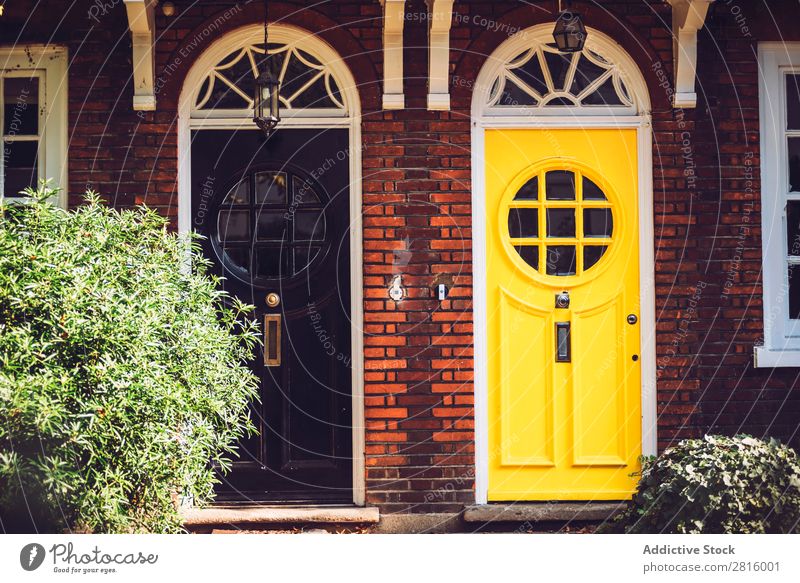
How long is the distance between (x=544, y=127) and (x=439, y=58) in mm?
900

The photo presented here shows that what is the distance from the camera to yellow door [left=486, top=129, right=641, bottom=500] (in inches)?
256

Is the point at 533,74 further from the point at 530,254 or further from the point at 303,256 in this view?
the point at 303,256

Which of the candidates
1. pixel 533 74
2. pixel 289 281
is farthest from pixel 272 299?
pixel 533 74

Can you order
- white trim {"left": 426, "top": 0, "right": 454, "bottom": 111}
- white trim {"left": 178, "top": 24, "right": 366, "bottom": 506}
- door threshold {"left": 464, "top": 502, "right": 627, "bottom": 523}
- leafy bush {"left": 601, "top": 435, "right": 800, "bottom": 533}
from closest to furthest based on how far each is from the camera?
leafy bush {"left": 601, "top": 435, "right": 800, "bottom": 533} → white trim {"left": 426, "top": 0, "right": 454, "bottom": 111} → door threshold {"left": 464, "top": 502, "right": 627, "bottom": 523} → white trim {"left": 178, "top": 24, "right": 366, "bottom": 506}

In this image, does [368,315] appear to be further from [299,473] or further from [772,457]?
[772,457]

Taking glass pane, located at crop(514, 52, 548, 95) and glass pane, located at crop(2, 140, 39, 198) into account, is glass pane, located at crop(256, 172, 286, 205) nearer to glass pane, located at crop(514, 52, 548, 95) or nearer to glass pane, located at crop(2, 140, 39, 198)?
glass pane, located at crop(2, 140, 39, 198)

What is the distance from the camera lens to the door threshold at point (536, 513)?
633 cm

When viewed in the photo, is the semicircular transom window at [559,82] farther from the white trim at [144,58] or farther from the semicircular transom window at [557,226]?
the white trim at [144,58]

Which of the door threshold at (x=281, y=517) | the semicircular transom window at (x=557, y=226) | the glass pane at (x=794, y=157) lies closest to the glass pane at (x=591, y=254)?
the semicircular transom window at (x=557, y=226)

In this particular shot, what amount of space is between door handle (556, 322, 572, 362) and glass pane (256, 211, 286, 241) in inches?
80.8

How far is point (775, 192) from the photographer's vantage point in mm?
6637

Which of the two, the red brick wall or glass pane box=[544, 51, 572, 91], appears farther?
glass pane box=[544, 51, 572, 91]

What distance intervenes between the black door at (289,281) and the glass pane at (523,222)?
1.16 metres

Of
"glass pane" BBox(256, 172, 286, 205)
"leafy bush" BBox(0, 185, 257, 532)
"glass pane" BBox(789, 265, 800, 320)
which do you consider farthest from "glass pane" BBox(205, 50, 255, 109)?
"glass pane" BBox(789, 265, 800, 320)
